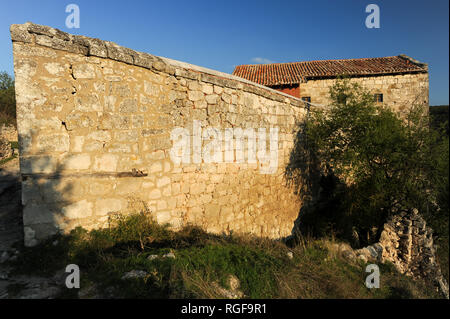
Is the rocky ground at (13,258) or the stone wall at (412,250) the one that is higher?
the rocky ground at (13,258)

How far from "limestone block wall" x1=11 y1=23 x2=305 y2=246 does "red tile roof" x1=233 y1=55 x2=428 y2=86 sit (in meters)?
10.3

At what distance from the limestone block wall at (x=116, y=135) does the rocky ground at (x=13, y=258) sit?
1.10 ft

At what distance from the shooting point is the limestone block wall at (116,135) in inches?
116

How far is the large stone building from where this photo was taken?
13875mm

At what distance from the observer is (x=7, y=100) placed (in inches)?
545

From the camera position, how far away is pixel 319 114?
719 cm

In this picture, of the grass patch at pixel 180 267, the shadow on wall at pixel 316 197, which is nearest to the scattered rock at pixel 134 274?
the grass patch at pixel 180 267

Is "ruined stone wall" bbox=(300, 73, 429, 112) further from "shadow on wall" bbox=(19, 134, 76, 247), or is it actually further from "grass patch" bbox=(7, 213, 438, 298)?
"shadow on wall" bbox=(19, 134, 76, 247)

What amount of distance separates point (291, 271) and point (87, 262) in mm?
2452

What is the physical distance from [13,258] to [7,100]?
1563cm

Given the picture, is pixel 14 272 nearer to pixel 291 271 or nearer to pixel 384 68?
pixel 291 271

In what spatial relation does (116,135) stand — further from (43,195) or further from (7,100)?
(7,100)

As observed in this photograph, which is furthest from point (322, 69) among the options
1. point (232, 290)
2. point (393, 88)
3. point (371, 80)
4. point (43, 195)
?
point (43, 195)

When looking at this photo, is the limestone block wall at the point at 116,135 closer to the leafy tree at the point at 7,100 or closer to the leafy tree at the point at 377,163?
the leafy tree at the point at 377,163
